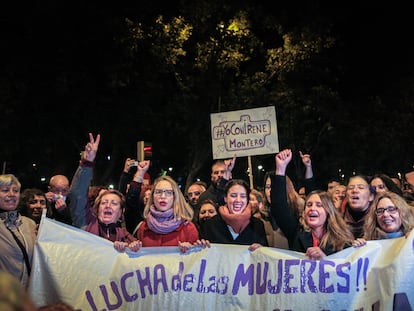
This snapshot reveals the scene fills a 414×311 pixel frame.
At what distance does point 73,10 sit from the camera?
39.8ft

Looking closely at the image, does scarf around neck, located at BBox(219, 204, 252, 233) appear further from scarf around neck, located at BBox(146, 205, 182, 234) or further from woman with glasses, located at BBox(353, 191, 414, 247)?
woman with glasses, located at BBox(353, 191, 414, 247)

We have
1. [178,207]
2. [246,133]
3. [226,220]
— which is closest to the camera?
[178,207]

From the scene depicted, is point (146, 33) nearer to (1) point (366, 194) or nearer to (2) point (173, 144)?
(2) point (173, 144)

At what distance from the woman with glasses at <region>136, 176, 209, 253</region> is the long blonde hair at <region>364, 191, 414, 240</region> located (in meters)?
1.46

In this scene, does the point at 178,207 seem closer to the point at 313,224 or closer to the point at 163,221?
the point at 163,221

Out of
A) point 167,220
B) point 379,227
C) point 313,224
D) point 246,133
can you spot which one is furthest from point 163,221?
point 246,133

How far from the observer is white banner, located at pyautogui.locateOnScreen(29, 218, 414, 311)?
409cm

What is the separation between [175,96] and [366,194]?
10.5 meters

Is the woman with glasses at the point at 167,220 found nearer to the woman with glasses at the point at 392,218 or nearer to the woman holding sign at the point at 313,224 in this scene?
the woman holding sign at the point at 313,224

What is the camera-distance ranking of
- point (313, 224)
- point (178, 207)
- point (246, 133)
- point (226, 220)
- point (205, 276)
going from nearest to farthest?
point (205, 276), point (313, 224), point (178, 207), point (226, 220), point (246, 133)

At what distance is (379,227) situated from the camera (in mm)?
4434

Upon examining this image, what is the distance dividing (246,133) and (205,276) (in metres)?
3.54

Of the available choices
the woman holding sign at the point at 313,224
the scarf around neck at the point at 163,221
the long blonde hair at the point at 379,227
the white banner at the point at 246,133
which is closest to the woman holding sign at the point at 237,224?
the woman holding sign at the point at 313,224

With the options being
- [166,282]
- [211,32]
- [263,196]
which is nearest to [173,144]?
[211,32]
